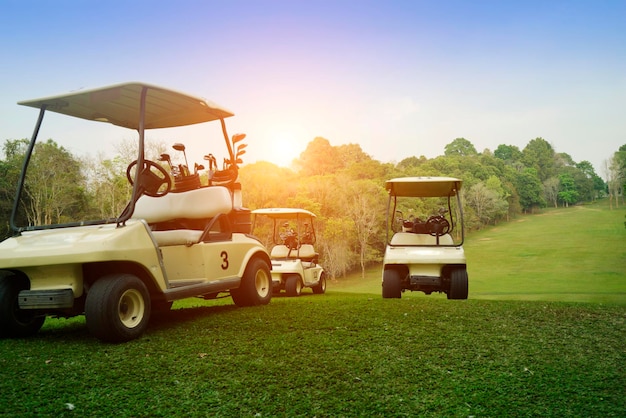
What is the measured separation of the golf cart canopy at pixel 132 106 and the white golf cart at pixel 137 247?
1cm

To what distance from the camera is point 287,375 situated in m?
4.34

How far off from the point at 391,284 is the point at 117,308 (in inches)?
239

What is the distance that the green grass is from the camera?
376cm

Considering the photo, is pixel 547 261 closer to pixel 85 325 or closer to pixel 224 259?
pixel 224 259

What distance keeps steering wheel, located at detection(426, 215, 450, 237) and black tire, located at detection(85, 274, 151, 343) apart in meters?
6.61

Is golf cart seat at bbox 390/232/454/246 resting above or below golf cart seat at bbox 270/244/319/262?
above

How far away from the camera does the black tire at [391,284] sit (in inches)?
392

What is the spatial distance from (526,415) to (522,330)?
9.66 feet

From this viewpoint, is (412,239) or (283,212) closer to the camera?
(412,239)

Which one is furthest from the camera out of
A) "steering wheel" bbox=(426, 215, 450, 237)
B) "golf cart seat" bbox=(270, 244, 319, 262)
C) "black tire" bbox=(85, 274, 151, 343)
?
"golf cart seat" bbox=(270, 244, 319, 262)

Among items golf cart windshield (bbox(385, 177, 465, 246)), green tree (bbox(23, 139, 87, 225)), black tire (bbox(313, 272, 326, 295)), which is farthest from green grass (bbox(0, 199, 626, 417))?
green tree (bbox(23, 139, 87, 225))

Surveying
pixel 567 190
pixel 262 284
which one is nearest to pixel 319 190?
pixel 262 284

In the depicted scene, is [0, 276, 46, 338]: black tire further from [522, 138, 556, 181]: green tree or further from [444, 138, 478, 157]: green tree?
[522, 138, 556, 181]: green tree

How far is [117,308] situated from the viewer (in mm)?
5055
